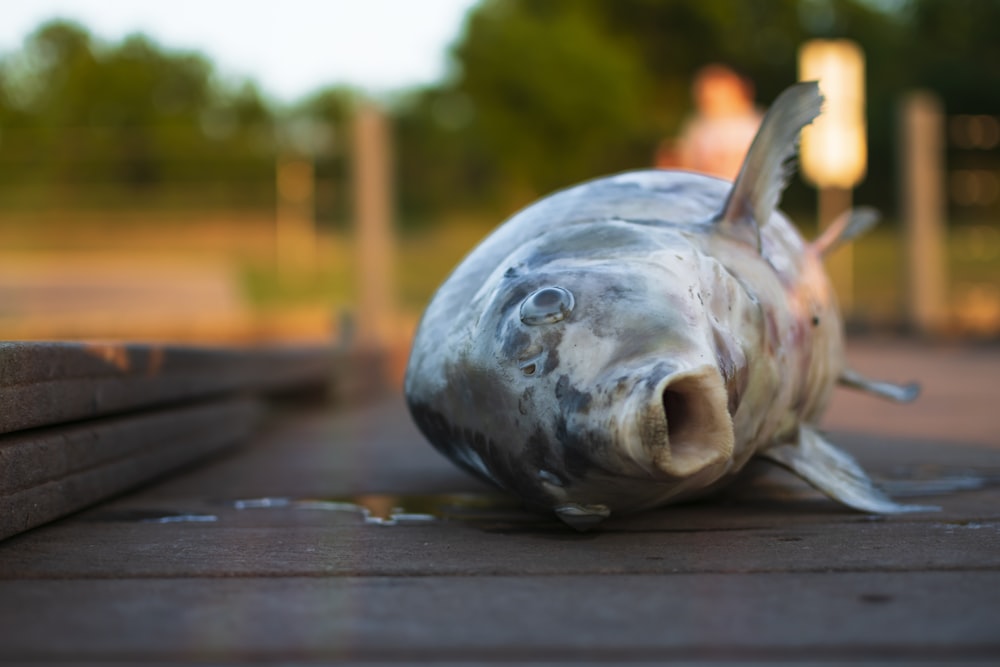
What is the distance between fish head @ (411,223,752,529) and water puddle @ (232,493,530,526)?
222 millimetres

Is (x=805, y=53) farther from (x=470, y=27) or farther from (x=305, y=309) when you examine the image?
(x=470, y=27)

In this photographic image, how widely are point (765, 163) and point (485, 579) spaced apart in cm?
111

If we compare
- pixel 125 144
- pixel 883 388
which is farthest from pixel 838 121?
pixel 883 388

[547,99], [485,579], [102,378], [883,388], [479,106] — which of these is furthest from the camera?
[479,106]

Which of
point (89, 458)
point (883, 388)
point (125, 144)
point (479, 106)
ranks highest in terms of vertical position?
point (479, 106)

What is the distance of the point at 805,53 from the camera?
11.0m

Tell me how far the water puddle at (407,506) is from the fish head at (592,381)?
0.73ft

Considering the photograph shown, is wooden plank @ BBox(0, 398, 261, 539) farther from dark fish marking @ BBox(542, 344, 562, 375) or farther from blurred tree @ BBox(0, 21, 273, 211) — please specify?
blurred tree @ BBox(0, 21, 273, 211)

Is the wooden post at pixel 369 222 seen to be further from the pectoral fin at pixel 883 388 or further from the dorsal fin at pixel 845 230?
the pectoral fin at pixel 883 388

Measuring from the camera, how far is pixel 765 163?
2.47 meters

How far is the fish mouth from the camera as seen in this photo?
176 centimetres

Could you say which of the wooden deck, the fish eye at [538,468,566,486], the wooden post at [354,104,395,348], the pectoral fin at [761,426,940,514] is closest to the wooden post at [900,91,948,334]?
the wooden post at [354,104,395,348]

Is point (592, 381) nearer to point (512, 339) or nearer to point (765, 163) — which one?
point (512, 339)

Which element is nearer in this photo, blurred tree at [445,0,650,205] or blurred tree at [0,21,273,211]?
blurred tree at [0,21,273,211]
